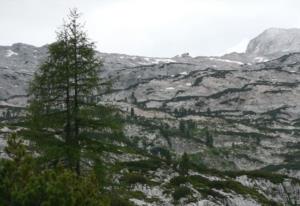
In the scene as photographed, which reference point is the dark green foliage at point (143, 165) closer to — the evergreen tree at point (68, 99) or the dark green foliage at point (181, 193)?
the dark green foliage at point (181, 193)

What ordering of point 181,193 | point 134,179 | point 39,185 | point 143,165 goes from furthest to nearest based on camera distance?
point 143,165
point 134,179
point 181,193
point 39,185

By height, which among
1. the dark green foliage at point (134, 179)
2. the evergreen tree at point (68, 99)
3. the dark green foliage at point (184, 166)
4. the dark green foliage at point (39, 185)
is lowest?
the dark green foliage at point (184, 166)

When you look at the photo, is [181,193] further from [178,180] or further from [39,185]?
[39,185]

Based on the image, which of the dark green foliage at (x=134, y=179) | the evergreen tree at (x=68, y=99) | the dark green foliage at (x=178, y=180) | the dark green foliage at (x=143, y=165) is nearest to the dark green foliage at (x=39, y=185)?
the evergreen tree at (x=68, y=99)

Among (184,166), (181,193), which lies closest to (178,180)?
(181,193)

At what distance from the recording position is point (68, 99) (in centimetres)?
3105

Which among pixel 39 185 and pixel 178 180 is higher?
pixel 39 185

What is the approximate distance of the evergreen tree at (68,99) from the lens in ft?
99.5

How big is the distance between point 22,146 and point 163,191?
5900 cm

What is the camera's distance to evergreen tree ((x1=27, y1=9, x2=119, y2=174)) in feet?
99.5

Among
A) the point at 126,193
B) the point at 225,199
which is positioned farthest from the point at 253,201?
the point at 126,193

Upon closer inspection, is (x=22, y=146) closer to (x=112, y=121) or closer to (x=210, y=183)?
(x=112, y=121)

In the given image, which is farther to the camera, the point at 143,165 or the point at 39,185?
the point at 143,165

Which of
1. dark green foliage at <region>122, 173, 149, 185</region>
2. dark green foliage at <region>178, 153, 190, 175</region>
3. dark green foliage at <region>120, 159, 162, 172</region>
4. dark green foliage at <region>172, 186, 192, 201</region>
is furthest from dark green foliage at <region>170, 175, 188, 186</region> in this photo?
dark green foliage at <region>120, 159, 162, 172</region>
